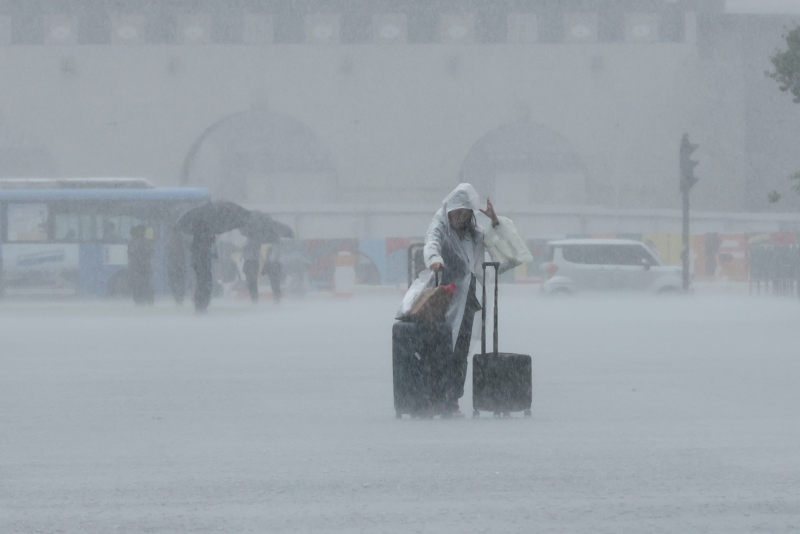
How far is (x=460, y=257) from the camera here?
899 cm

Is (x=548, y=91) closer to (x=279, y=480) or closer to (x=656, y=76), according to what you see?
(x=656, y=76)

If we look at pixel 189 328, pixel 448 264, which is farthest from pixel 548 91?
pixel 448 264

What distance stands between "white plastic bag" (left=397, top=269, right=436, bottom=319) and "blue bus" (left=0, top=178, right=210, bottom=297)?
847 inches

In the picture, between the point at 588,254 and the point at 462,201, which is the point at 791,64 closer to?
the point at 588,254

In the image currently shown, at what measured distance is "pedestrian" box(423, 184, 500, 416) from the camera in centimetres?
890

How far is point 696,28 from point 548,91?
6545 millimetres

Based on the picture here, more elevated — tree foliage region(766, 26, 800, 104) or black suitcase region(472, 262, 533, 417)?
tree foliage region(766, 26, 800, 104)

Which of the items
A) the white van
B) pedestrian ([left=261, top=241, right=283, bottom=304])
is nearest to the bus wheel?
pedestrian ([left=261, top=241, right=283, bottom=304])

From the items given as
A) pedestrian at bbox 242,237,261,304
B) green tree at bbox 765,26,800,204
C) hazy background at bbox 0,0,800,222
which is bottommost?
pedestrian at bbox 242,237,261,304

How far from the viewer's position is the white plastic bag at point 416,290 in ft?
28.7

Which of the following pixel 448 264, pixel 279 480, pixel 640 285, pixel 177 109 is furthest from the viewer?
pixel 177 109

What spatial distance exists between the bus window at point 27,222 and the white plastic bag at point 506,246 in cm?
2327

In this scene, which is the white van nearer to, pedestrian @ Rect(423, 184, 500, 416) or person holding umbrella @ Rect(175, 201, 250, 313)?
person holding umbrella @ Rect(175, 201, 250, 313)

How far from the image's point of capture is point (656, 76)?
5400 centimetres
